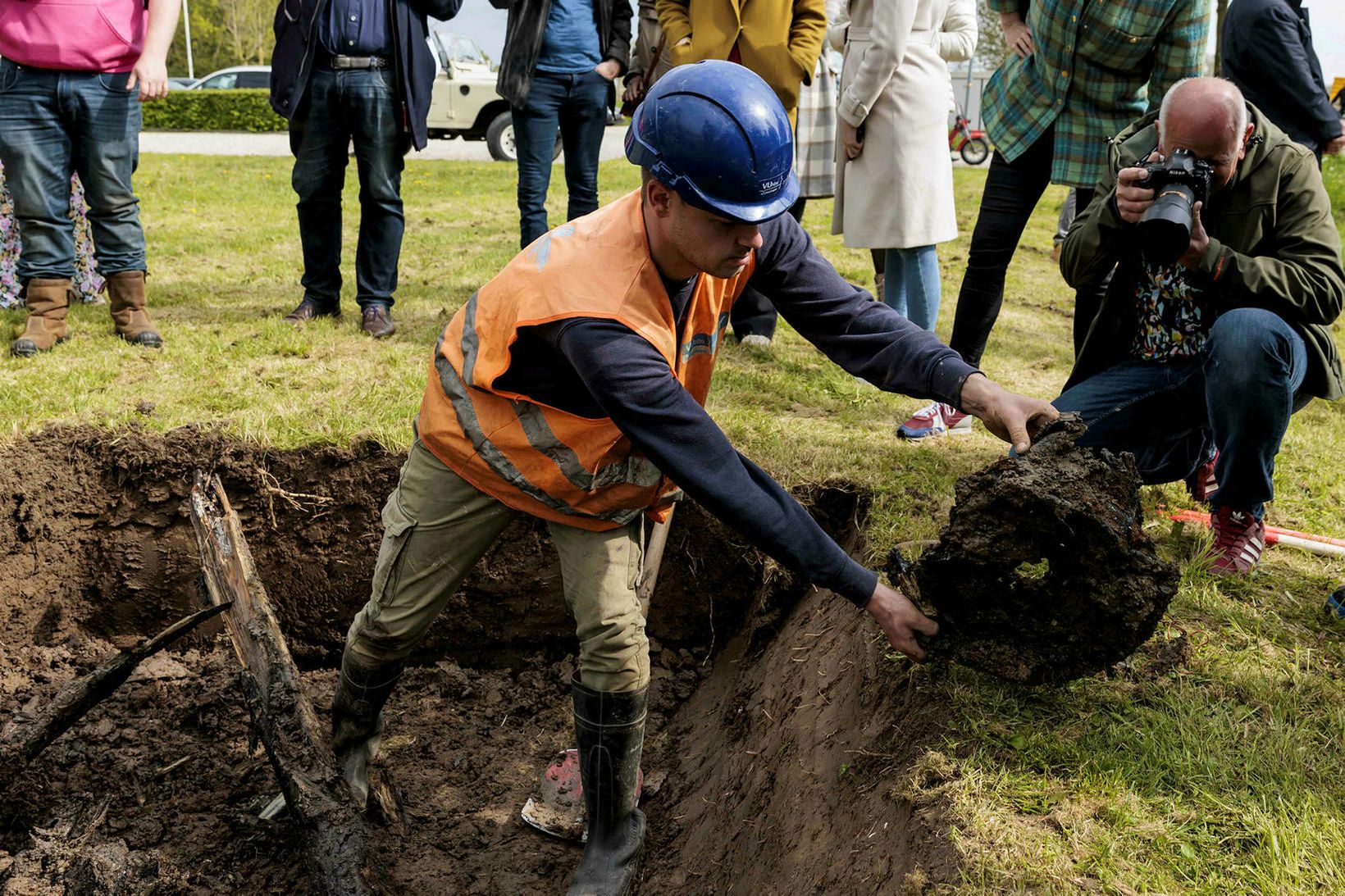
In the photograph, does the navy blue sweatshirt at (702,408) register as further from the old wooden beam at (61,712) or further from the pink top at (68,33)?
the pink top at (68,33)

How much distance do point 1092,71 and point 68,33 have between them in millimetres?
4239

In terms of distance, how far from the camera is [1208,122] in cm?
306

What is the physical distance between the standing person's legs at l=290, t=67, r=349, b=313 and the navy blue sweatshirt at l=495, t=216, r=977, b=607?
10.6 ft

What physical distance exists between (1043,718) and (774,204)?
142 centimetres

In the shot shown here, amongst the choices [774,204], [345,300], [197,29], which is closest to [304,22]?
[345,300]

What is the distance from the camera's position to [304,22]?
4.91 m

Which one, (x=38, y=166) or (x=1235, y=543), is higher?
(x=38, y=166)

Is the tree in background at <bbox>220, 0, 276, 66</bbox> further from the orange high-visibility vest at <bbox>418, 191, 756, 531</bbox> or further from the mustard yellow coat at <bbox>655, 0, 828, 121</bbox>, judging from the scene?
the orange high-visibility vest at <bbox>418, 191, 756, 531</bbox>

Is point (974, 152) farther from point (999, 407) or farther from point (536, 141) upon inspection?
point (999, 407)

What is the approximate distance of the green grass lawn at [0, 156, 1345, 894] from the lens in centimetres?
225

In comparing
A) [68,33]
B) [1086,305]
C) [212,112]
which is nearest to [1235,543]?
[1086,305]

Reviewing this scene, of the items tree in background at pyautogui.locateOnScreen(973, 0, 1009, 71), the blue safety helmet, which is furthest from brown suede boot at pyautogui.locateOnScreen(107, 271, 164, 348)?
tree in background at pyautogui.locateOnScreen(973, 0, 1009, 71)

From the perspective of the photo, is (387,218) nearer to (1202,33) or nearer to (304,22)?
(304,22)

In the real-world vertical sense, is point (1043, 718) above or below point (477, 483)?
below
